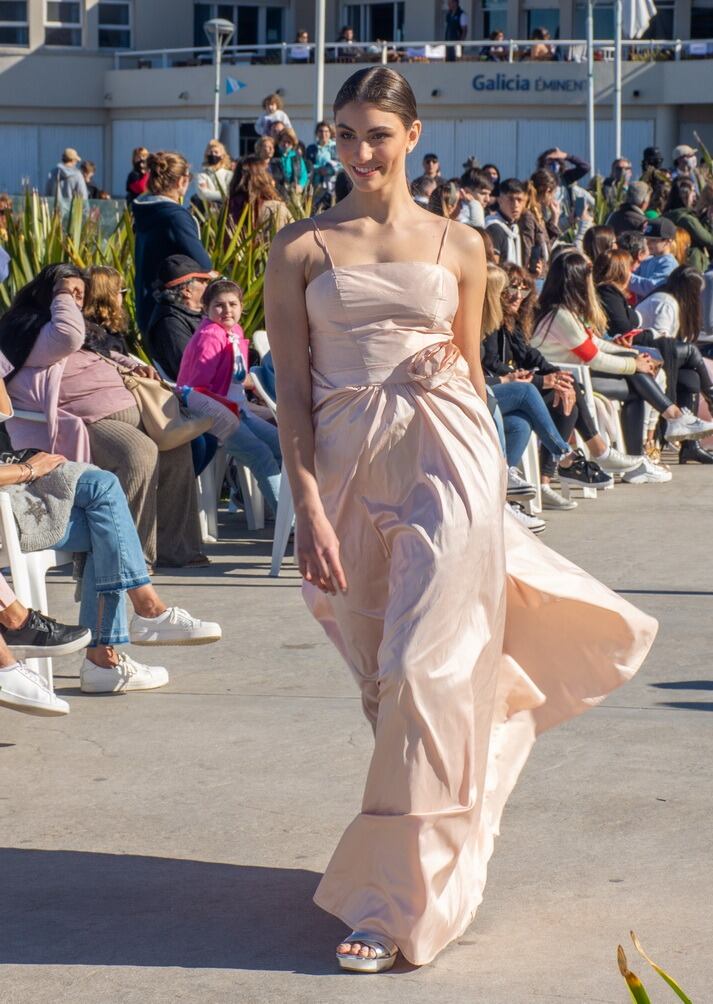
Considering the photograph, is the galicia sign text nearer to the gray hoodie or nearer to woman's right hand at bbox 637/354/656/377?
the gray hoodie

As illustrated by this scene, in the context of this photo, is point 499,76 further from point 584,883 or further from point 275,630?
point 584,883

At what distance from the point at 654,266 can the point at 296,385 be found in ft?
35.1

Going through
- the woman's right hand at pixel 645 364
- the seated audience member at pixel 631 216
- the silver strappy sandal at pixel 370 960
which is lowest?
the silver strappy sandal at pixel 370 960

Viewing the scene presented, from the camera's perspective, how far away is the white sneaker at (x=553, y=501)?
32.6 ft

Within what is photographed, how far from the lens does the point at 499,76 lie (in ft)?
149

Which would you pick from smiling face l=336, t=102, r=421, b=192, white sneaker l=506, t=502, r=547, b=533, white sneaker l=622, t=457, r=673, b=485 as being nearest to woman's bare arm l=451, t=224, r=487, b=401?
smiling face l=336, t=102, r=421, b=192

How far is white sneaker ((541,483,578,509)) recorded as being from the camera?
9922 mm

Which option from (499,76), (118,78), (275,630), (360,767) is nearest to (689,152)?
(275,630)

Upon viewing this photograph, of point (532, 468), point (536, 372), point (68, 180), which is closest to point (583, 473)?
point (532, 468)

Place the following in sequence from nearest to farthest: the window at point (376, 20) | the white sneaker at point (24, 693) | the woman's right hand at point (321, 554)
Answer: the woman's right hand at point (321, 554), the white sneaker at point (24, 693), the window at point (376, 20)

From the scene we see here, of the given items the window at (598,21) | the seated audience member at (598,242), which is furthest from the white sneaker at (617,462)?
the window at (598,21)

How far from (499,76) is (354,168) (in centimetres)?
4297

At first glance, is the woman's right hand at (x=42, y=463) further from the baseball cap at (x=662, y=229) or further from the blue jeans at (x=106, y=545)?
the baseball cap at (x=662, y=229)

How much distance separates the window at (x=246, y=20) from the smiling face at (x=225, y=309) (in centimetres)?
4655
